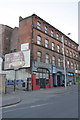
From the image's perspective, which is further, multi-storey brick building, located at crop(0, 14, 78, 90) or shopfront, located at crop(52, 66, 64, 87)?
shopfront, located at crop(52, 66, 64, 87)

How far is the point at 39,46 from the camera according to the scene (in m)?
28.0

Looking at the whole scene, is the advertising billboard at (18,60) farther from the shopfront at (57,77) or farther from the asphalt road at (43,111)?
the asphalt road at (43,111)

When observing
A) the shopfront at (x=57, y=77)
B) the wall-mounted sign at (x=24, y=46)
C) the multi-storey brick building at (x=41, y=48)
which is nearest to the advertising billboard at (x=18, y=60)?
the multi-storey brick building at (x=41, y=48)

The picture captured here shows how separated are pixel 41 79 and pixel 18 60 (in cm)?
575

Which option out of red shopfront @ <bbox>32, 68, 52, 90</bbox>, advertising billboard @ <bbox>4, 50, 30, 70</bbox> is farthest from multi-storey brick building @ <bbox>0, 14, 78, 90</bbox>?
advertising billboard @ <bbox>4, 50, 30, 70</bbox>

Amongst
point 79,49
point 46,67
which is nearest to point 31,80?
point 46,67

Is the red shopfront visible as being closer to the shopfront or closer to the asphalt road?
the shopfront

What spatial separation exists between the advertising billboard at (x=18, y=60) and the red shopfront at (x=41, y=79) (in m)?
2.76

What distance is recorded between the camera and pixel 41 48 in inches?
1120

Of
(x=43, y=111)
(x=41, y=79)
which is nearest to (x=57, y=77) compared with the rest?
(x=41, y=79)

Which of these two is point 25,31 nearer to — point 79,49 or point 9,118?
point 9,118

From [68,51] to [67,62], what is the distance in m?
3.23

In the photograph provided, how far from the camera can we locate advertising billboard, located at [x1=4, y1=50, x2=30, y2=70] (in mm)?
25141

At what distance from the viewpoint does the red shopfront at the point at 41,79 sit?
2552 centimetres
